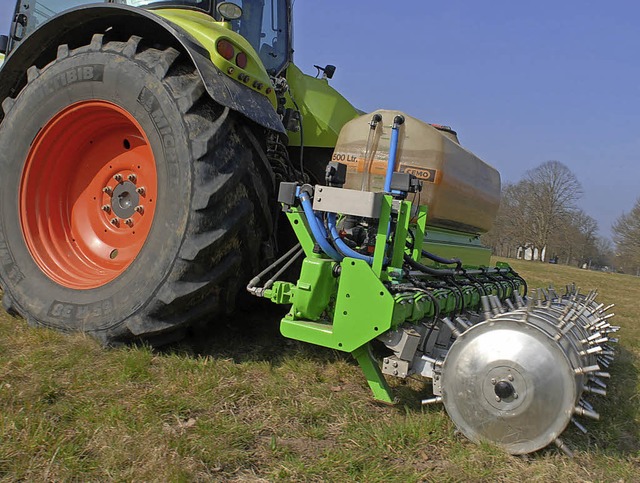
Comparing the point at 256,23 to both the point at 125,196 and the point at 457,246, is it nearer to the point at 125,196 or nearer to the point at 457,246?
the point at 125,196

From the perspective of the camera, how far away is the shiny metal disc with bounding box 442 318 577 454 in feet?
6.77

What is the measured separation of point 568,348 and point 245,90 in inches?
78.5

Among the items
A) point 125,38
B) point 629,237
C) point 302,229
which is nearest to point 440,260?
point 302,229

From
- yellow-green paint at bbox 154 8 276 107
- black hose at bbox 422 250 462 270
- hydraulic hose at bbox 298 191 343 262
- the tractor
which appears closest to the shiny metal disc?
the tractor

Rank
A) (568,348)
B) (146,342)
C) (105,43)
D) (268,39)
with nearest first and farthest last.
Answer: (568,348) < (146,342) < (105,43) < (268,39)

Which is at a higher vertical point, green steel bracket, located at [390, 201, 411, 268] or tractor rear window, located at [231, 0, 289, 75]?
tractor rear window, located at [231, 0, 289, 75]

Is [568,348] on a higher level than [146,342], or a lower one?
higher

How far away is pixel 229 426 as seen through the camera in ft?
7.19

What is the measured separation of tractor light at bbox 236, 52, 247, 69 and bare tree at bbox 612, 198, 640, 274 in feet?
130

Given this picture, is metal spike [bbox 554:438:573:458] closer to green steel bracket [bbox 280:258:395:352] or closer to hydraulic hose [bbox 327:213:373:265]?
green steel bracket [bbox 280:258:395:352]

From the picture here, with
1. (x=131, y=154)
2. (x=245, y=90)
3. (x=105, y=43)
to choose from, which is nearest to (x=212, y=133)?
(x=245, y=90)

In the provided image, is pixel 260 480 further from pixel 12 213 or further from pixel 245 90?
pixel 12 213

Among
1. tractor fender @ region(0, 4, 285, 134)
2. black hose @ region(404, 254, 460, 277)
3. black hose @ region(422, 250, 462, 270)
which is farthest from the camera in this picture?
black hose @ region(422, 250, 462, 270)

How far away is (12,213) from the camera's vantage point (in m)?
3.35
